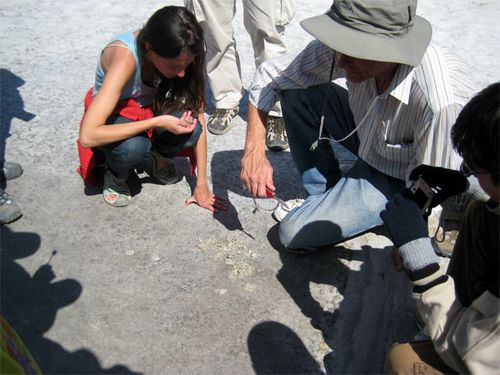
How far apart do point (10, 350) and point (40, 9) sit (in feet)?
13.1

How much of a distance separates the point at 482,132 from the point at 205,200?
1.60 m

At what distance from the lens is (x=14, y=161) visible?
2871 millimetres

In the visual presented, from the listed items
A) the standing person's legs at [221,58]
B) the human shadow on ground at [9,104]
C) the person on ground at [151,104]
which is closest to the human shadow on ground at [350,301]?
the person on ground at [151,104]

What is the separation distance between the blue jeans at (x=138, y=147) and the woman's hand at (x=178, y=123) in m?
0.07

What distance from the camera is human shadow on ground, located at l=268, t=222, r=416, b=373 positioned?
2059mm

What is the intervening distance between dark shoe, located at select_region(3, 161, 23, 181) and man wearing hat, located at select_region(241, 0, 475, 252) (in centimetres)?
128

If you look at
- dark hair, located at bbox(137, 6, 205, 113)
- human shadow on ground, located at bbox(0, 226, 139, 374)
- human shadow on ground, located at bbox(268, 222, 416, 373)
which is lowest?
human shadow on ground, located at bbox(0, 226, 139, 374)

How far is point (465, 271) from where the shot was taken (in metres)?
1.56

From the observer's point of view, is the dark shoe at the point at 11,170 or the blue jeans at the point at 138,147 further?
the dark shoe at the point at 11,170

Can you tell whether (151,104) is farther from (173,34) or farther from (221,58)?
(221,58)

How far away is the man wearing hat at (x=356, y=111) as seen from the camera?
Result: 6.18ft

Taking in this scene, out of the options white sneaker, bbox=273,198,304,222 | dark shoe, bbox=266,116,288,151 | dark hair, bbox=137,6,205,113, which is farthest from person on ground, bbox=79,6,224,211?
dark shoe, bbox=266,116,288,151

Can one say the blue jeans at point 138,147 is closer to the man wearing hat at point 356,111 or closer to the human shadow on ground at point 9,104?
the man wearing hat at point 356,111

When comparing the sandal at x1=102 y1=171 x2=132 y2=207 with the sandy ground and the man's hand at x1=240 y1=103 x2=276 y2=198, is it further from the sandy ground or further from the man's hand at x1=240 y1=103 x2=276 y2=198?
the man's hand at x1=240 y1=103 x2=276 y2=198
